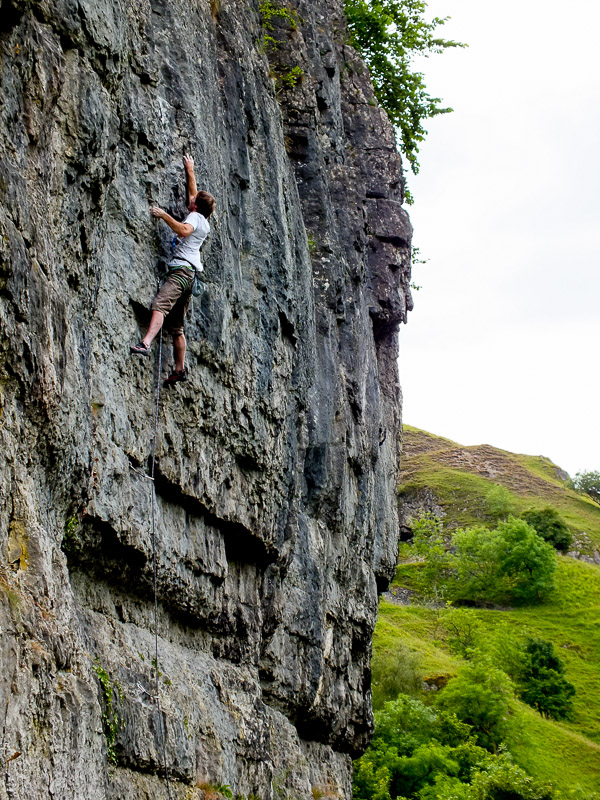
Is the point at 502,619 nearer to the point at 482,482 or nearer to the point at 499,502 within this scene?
the point at 499,502

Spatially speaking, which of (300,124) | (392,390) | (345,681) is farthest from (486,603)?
(300,124)

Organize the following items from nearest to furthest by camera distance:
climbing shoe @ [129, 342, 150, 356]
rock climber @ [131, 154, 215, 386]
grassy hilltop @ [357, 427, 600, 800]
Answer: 1. climbing shoe @ [129, 342, 150, 356]
2. rock climber @ [131, 154, 215, 386]
3. grassy hilltop @ [357, 427, 600, 800]

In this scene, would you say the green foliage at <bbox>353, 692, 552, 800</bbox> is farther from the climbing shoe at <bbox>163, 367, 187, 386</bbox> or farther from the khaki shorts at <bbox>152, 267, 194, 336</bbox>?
the khaki shorts at <bbox>152, 267, 194, 336</bbox>

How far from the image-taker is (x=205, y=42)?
45.7 ft

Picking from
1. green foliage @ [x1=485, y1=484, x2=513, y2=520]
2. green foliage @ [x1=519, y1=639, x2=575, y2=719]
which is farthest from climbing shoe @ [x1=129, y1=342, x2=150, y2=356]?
green foliage @ [x1=485, y1=484, x2=513, y2=520]

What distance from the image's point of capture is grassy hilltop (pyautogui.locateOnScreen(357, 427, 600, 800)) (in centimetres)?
4928

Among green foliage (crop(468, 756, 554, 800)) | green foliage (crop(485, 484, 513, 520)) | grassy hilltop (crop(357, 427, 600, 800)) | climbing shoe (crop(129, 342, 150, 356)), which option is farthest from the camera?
green foliage (crop(485, 484, 513, 520))

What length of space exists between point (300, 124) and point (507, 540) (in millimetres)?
76209

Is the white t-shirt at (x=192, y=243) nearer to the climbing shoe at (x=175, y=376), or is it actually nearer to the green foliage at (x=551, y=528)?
the climbing shoe at (x=175, y=376)

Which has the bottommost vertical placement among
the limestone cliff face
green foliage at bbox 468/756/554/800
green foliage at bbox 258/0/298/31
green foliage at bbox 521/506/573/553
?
green foliage at bbox 468/756/554/800

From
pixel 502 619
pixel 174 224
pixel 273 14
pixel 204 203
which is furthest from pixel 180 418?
pixel 502 619

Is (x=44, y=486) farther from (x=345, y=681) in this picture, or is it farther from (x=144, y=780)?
(x=345, y=681)

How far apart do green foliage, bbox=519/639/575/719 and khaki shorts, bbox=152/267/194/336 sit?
175 feet

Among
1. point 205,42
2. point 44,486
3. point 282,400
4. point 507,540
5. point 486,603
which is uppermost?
point 205,42
